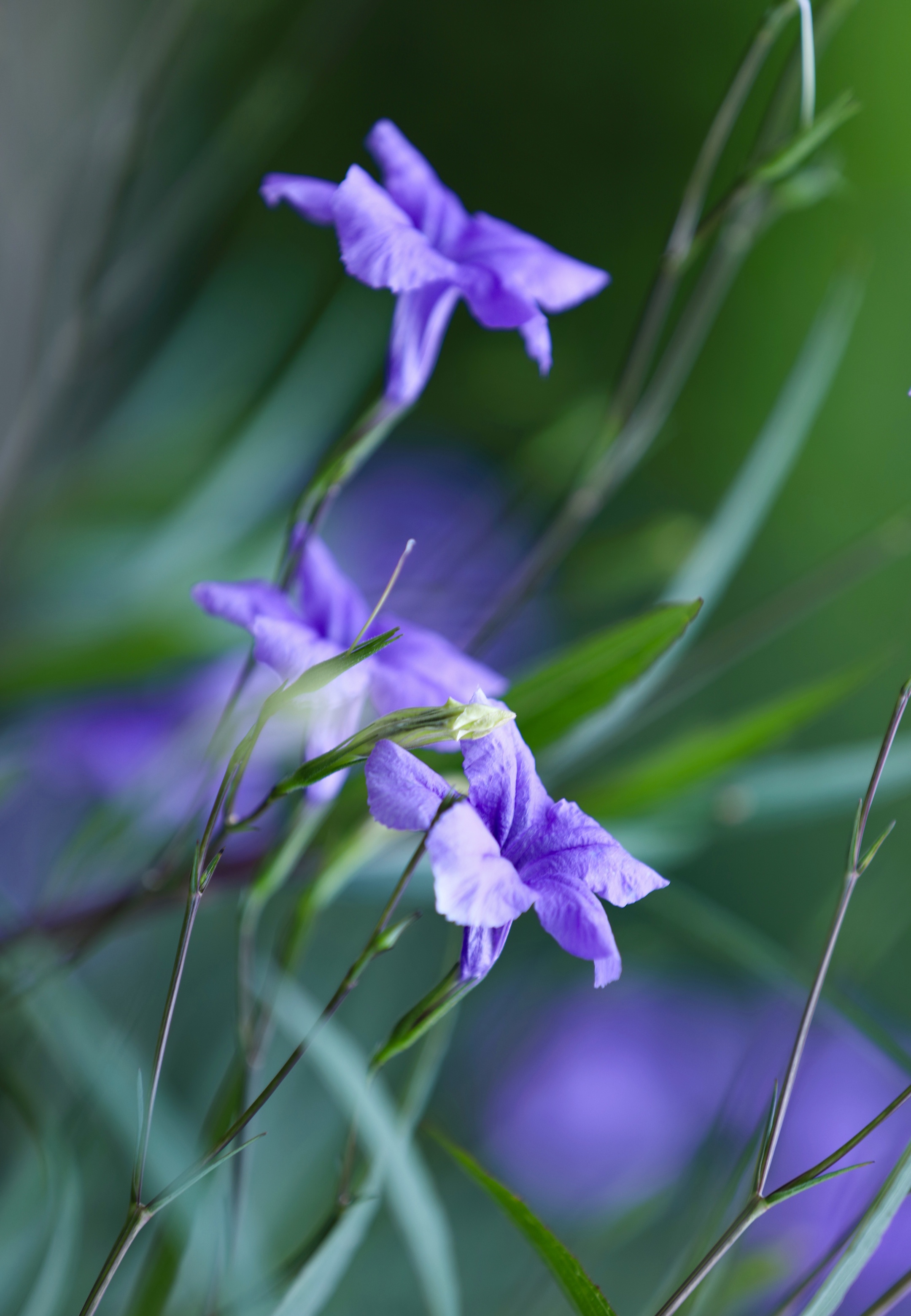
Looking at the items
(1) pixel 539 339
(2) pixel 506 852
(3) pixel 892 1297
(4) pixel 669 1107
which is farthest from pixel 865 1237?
(4) pixel 669 1107

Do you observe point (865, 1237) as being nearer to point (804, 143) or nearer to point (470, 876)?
point (470, 876)

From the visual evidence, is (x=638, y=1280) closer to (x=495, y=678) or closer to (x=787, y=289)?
(x=495, y=678)

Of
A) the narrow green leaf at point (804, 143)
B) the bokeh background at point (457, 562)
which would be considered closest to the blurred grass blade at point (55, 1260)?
the bokeh background at point (457, 562)

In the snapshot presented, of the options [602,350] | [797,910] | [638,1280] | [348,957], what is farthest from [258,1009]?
[602,350]

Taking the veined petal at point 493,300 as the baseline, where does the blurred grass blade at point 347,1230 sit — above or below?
below

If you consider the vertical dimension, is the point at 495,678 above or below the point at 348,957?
above

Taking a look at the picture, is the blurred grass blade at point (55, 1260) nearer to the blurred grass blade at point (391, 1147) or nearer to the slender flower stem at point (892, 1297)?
the blurred grass blade at point (391, 1147)

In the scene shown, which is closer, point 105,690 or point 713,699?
point 105,690

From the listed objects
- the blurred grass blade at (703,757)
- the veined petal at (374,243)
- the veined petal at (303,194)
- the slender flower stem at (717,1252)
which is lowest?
the blurred grass blade at (703,757)
